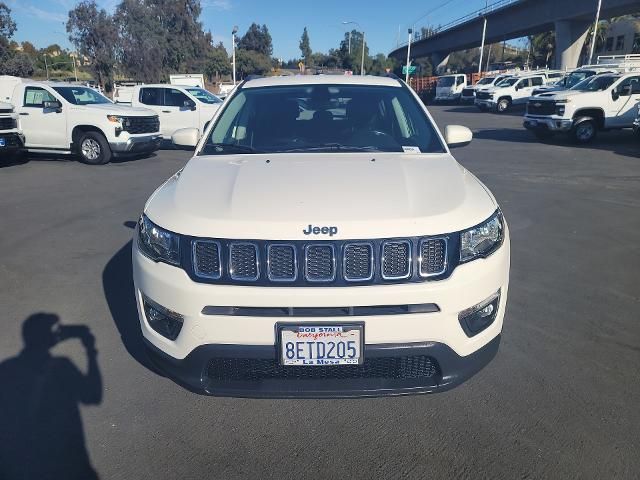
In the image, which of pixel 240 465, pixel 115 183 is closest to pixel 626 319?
pixel 240 465

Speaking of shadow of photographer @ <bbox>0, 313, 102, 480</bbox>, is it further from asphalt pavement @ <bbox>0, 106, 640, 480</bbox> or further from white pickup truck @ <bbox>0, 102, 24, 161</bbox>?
white pickup truck @ <bbox>0, 102, 24, 161</bbox>

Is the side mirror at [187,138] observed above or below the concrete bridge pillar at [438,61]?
below

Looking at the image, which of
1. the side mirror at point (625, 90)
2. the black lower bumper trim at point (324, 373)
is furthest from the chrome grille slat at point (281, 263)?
the side mirror at point (625, 90)

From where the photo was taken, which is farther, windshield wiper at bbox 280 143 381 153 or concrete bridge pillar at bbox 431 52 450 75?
concrete bridge pillar at bbox 431 52 450 75

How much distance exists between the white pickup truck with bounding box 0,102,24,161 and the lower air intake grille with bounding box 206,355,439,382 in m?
11.5

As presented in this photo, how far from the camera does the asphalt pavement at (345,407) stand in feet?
8.15

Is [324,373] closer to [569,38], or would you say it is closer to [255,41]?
[569,38]

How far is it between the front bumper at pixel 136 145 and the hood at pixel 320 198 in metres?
9.81

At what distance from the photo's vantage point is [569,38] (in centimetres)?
3972

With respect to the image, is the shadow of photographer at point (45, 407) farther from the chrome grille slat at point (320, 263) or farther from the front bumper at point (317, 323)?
the chrome grille slat at point (320, 263)

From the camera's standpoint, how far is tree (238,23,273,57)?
108062 mm

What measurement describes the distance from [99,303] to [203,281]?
2.31 meters

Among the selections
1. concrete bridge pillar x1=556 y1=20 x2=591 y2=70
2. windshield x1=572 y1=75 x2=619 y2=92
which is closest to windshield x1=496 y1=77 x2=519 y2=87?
concrete bridge pillar x1=556 y1=20 x2=591 y2=70

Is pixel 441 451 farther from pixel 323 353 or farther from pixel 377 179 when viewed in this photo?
pixel 377 179
